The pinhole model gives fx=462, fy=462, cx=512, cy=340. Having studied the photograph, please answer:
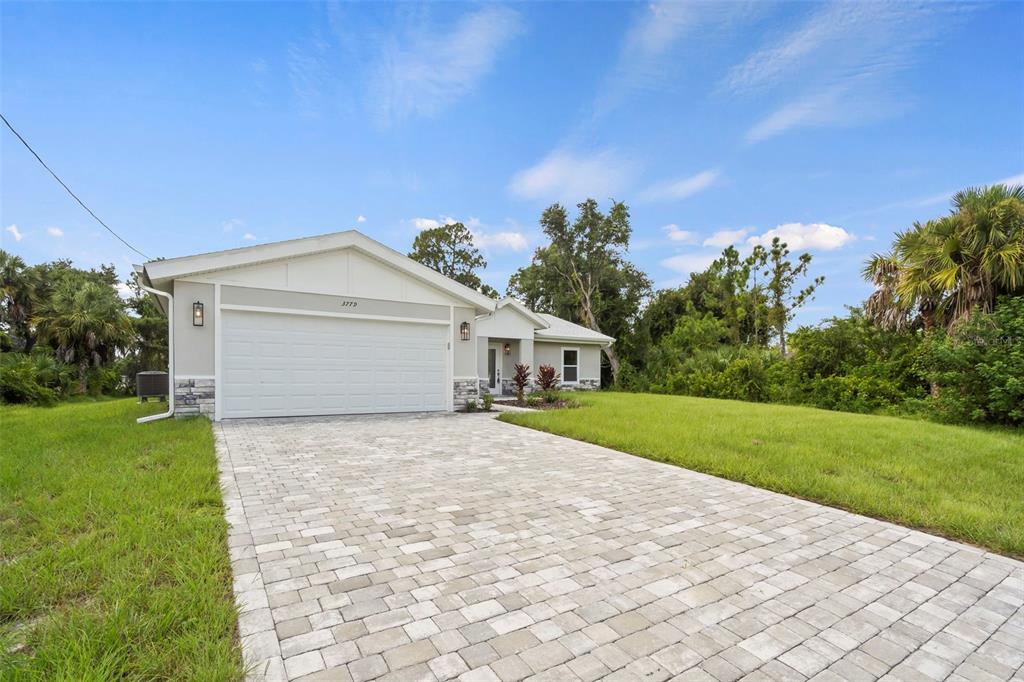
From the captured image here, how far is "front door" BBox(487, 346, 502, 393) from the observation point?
711 inches

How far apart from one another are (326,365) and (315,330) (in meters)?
0.80

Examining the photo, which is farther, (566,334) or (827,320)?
(566,334)

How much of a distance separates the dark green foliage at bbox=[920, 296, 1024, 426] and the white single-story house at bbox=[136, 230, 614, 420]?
992 centimetres

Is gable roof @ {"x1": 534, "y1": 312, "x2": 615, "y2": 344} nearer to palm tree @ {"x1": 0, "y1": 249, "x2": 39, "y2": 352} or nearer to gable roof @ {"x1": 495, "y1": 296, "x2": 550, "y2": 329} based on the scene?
gable roof @ {"x1": 495, "y1": 296, "x2": 550, "y2": 329}

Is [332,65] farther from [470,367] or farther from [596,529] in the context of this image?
[596,529]

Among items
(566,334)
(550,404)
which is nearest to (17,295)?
(550,404)

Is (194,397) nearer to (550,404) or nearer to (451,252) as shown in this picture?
(550,404)

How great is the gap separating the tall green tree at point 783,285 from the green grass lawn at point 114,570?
2548cm

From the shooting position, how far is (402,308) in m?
10.9

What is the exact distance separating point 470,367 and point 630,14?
28.1 ft

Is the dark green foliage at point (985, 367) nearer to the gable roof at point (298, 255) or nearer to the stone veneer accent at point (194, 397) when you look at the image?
the gable roof at point (298, 255)

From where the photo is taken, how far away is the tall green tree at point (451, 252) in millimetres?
31734

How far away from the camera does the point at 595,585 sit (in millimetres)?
2826

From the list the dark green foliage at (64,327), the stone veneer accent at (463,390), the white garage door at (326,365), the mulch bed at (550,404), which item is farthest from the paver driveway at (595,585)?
the dark green foliage at (64,327)
